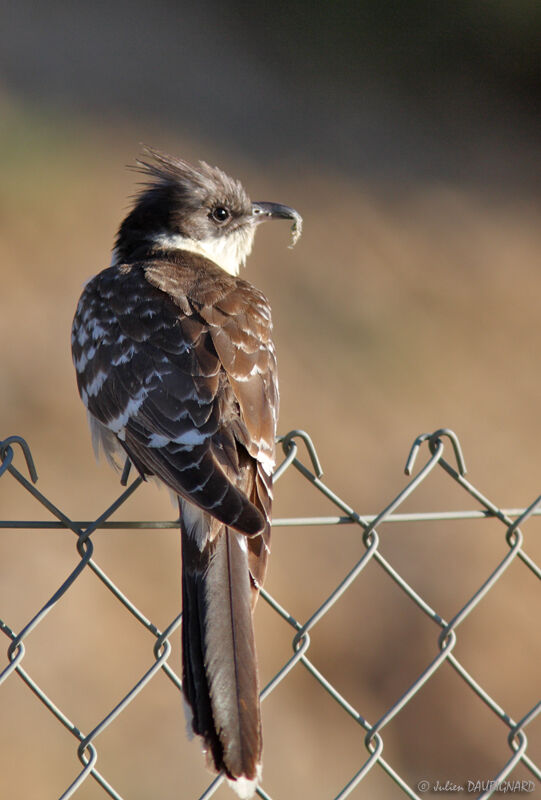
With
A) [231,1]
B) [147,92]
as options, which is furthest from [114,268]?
[231,1]

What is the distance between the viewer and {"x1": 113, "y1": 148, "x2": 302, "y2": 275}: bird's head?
13.4 feet

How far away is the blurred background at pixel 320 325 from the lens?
5215 millimetres

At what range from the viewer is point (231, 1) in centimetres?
1302

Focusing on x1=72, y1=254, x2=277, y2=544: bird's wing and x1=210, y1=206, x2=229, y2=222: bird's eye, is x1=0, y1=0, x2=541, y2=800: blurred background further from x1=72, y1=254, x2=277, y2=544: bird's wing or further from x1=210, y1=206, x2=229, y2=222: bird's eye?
x1=72, y1=254, x2=277, y2=544: bird's wing

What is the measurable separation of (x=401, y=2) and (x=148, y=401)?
40.6 ft

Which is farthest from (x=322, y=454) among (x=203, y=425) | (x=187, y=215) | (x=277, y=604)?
(x=277, y=604)

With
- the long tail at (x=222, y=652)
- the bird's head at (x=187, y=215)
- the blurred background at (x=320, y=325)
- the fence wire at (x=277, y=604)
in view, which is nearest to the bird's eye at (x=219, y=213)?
the bird's head at (x=187, y=215)

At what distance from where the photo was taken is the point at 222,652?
2240mm

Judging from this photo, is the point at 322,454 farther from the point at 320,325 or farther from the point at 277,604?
the point at 277,604

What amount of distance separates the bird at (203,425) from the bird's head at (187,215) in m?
0.02

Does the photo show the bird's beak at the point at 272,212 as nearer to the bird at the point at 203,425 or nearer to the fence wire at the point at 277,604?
the bird at the point at 203,425

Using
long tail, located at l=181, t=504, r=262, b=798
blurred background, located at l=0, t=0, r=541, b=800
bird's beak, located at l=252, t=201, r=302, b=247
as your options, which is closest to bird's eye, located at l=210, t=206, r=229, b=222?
bird's beak, located at l=252, t=201, r=302, b=247

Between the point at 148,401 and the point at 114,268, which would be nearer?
the point at 148,401

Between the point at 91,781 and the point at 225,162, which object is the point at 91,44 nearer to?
the point at 225,162
